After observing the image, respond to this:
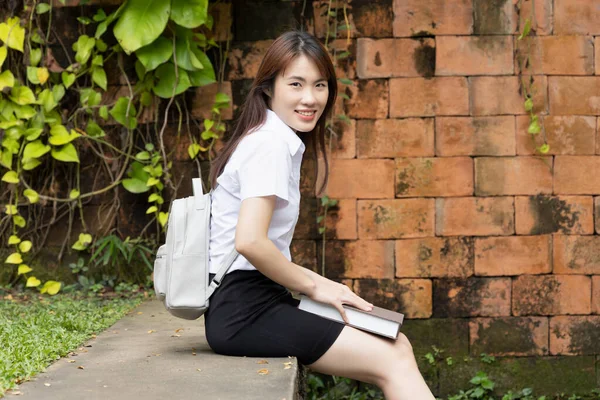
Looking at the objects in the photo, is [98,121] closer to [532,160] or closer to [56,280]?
[56,280]

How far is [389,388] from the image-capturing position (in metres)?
2.25

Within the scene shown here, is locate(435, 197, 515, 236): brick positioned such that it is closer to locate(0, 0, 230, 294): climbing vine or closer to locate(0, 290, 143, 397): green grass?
locate(0, 0, 230, 294): climbing vine

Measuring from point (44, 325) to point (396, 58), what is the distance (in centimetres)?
246

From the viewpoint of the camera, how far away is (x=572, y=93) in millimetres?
4539

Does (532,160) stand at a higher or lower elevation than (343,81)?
lower

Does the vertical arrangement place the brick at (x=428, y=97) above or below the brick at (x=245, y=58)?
below

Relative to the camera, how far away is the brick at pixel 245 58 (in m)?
4.56

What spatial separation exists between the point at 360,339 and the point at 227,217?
58 cm

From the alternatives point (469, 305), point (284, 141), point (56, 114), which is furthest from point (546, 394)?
point (56, 114)

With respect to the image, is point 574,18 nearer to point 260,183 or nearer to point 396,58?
point 396,58

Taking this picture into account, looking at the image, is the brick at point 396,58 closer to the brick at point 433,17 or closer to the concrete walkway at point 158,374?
the brick at point 433,17

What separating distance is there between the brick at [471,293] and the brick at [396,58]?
1.23 metres

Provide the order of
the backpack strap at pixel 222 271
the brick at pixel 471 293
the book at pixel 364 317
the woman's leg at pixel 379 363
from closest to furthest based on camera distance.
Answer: the woman's leg at pixel 379 363 < the book at pixel 364 317 < the backpack strap at pixel 222 271 < the brick at pixel 471 293

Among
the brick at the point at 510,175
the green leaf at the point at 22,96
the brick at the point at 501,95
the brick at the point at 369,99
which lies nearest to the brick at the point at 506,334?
the brick at the point at 510,175
